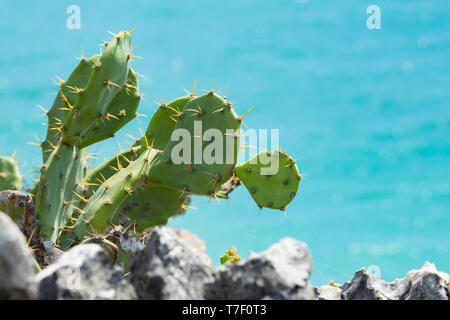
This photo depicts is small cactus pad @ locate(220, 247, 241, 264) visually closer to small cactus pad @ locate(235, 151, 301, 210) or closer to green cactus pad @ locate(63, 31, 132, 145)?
small cactus pad @ locate(235, 151, 301, 210)

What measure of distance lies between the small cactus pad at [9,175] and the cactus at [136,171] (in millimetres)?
630

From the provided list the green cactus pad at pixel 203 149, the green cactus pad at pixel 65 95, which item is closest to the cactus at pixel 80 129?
the green cactus pad at pixel 65 95

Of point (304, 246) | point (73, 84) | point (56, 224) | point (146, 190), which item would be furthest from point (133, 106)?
point (304, 246)

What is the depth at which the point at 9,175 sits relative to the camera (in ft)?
14.4

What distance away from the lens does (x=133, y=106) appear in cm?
413

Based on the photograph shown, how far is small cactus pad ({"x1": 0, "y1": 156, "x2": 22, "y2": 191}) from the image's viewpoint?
4344mm

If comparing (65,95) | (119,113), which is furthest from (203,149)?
(65,95)

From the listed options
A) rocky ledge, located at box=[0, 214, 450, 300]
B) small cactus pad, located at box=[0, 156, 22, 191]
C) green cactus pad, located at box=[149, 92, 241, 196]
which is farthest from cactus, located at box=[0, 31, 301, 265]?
rocky ledge, located at box=[0, 214, 450, 300]

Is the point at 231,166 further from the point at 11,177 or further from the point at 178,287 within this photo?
the point at 11,177

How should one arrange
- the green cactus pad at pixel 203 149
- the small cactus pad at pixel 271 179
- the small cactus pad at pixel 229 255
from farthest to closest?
the small cactus pad at pixel 271 179 → the small cactus pad at pixel 229 255 → the green cactus pad at pixel 203 149

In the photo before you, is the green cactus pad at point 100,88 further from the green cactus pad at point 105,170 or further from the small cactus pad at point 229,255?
the small cactus pad at point 229,255

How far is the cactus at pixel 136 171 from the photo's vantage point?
3.19m
